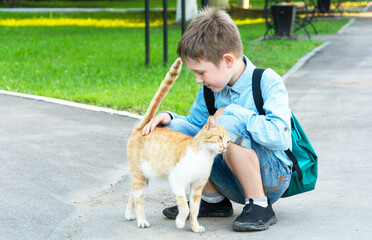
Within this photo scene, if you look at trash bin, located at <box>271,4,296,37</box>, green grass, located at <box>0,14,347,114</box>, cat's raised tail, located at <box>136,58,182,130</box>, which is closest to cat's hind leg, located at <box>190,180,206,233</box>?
cat's raised tail, located at <box>136,58,182,130</box>

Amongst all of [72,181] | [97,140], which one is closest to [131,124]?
[97,140]

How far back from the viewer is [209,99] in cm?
412

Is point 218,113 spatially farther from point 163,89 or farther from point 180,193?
point 180,193

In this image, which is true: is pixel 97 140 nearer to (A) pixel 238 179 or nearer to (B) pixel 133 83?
(A) pixel 238 179

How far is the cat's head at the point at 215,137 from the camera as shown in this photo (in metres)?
3.52

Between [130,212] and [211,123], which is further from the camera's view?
[130,212]

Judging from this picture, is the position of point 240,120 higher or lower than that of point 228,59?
lower

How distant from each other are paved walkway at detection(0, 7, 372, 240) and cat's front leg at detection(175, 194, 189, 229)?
9 centimetres

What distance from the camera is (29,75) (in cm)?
1058

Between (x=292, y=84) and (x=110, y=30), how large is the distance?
11406 mm

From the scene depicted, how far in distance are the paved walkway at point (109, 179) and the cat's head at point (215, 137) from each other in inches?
24.2

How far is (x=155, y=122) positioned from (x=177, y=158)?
1.23 feet

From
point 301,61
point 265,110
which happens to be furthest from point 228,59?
point 301,61

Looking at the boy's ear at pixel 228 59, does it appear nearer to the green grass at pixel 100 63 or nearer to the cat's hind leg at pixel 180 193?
the cat's hind leg at pixel 180 193
